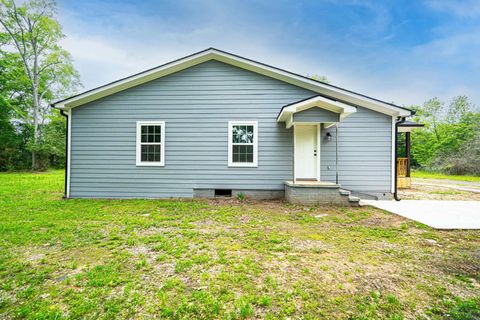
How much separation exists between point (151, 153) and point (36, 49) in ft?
64.2

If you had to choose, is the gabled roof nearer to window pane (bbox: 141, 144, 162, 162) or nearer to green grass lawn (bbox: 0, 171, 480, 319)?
window pane (bbox: 141, 144, 162, 162)

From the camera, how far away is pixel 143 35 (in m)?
13.2

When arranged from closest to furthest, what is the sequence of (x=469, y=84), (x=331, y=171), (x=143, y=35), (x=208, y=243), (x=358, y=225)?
(x=208, y=243) → (x=358, y=225) → (x=331, y=171) → (x=143, y=35) → (x=469, y=84)

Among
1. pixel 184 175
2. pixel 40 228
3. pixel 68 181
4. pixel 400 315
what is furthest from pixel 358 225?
pixel 68 181

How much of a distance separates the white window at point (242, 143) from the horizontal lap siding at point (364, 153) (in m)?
2.57

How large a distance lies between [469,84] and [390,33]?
17959 millimetres

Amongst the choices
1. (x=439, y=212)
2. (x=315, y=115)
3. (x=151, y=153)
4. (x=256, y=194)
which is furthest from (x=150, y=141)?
(x=439, y=212)

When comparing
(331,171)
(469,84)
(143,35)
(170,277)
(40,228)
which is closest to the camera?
(170,277)

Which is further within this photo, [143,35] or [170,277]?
[143,35]

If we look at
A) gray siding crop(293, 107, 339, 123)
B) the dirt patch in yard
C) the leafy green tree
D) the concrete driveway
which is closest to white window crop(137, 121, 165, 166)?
gray siding crop(293, 107, 339, 123)

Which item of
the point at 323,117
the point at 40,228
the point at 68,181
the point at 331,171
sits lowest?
the point at 40,228

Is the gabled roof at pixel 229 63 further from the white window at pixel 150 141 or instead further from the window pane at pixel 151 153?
the window pane at pixel 151 153

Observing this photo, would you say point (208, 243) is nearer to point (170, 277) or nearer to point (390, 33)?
point (170, 277)

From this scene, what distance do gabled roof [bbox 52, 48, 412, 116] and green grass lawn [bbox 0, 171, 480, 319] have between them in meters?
3.87
